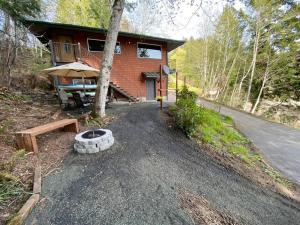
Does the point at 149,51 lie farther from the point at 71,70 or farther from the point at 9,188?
the point at 9,188

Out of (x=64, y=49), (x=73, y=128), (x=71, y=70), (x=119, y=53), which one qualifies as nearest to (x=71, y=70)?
(x=71, y=70)

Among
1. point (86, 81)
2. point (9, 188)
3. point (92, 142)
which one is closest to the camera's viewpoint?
point (9, 188)

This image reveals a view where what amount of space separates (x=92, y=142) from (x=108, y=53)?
10.2ft

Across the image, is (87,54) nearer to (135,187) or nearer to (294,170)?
(135,187)

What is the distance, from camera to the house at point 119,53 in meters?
9.39

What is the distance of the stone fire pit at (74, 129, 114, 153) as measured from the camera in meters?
3.54

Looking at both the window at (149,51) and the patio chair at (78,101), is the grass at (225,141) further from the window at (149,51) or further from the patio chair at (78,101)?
the window at (149,51)

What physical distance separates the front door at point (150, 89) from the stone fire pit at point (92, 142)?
913 cm

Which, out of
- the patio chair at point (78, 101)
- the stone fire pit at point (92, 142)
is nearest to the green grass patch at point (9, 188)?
the stone fire pit at point (92, 142)

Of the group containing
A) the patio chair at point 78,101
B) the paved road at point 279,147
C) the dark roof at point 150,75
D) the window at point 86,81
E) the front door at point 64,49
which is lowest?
the paved road at point 279,147

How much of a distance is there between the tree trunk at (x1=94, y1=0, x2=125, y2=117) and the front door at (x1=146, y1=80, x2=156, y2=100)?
735 centimetres

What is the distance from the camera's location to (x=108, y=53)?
17.6 feet

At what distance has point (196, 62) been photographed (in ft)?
78.2

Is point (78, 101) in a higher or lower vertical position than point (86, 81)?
lower
